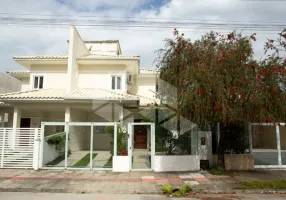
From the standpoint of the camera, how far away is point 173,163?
10.6m

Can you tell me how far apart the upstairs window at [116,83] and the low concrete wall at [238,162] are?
9569 mm

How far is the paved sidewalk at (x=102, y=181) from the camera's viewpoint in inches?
314

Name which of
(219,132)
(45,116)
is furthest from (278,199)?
(45,116)

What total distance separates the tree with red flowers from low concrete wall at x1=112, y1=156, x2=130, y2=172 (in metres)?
3.37

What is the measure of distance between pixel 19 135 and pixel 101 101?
4.96 meters

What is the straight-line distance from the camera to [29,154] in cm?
1084

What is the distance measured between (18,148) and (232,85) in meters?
9.63

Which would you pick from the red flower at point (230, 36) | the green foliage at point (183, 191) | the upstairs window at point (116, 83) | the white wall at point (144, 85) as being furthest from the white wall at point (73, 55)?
the green foliage at point (183, 191)

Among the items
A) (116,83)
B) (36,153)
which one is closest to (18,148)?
(36,153)

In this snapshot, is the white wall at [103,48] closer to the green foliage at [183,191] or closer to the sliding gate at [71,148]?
the sliding gate at [71,148]

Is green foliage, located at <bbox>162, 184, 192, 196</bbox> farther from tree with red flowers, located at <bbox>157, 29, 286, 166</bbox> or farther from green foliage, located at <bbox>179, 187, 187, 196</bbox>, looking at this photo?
tree with red flowers, located at <bbox>157, 29, 286, 166</bbox>

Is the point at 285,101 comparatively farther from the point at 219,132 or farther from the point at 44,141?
the point at 44,141

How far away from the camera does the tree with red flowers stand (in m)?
8.46

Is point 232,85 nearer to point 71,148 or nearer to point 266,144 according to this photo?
point 266,144
